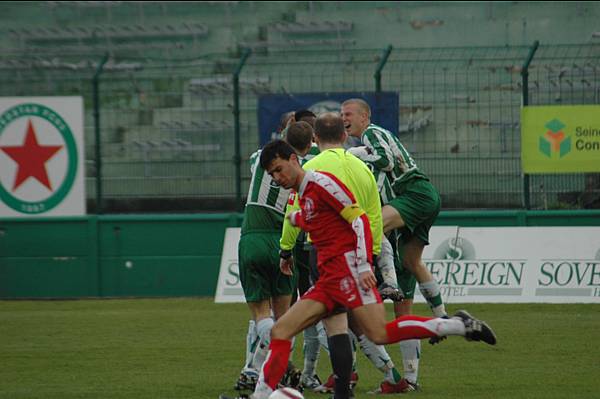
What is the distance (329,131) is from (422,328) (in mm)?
1527

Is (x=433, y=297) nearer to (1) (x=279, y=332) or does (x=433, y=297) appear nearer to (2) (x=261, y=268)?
(2) (x=261, y=268)

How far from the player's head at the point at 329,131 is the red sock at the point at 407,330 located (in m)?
1.37

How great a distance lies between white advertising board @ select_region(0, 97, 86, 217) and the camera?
17078mm

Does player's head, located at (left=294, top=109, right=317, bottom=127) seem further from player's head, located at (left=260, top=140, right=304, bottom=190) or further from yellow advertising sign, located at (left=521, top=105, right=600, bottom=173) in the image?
yellow advertising sign, located at (left=521, top=105, right=600, bottom=173)

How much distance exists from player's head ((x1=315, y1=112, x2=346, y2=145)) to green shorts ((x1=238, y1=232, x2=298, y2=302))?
4.29ft

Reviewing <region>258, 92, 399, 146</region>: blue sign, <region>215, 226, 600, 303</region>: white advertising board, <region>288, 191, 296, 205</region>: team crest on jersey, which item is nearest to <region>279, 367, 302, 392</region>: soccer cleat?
<region>288, 191, 296, 205</region>: team crest on jersey

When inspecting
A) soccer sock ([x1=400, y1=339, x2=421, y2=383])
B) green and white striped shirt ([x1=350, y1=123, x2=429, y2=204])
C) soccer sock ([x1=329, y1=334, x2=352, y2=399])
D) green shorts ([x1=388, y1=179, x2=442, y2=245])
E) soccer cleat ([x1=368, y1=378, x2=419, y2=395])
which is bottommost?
soccer cleat ([x1=368, y1=378, x2=419, y2=395])

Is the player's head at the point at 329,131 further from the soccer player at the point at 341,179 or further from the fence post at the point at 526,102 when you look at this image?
the fence post at the point at 526,102

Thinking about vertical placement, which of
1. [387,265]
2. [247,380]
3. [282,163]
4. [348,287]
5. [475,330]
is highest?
[282,163]

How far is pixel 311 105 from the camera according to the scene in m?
17.0

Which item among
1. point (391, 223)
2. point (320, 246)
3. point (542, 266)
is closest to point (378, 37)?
point (542, 266)

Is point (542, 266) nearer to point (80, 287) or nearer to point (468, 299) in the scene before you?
point (468, 299)

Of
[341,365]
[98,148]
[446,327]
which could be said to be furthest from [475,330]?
[98,148]

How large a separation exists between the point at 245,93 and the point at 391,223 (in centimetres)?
1350
